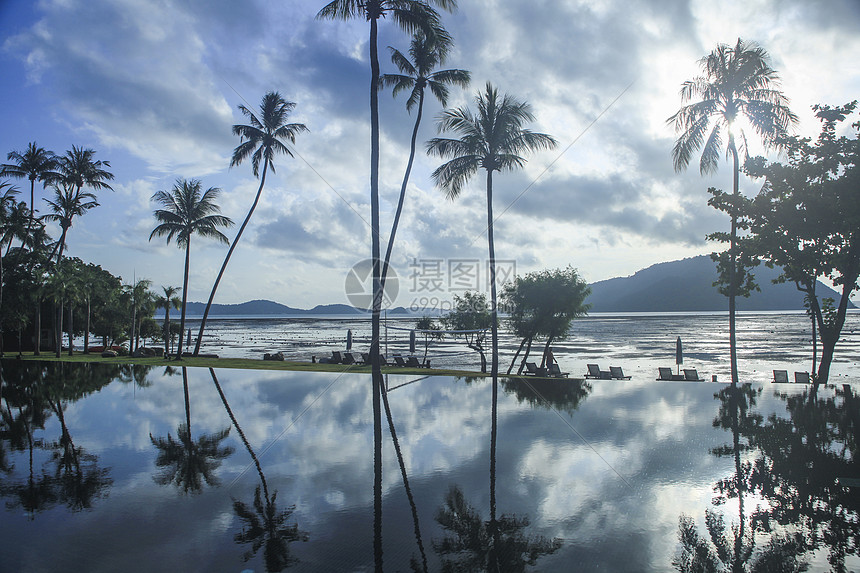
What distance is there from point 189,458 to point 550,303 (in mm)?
27789

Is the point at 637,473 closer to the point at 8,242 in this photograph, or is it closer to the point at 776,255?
the point at 776,255

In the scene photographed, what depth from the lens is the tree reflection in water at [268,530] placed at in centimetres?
466

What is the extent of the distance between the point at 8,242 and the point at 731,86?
4987cm

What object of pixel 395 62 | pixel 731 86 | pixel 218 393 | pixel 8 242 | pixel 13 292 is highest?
pixel 395 62

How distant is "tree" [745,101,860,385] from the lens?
52.5ft

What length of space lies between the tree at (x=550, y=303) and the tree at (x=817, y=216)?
15167 mm

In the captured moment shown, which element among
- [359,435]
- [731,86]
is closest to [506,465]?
[359,435]

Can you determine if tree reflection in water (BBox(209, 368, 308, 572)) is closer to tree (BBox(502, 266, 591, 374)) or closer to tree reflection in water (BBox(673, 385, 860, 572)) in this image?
tree reflection in water (BBox(673, 385, 860, 572))

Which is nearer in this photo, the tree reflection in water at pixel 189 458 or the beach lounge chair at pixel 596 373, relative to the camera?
the tree reflection in water at pixel 189 458

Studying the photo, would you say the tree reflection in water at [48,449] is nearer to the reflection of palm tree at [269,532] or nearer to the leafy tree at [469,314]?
the reflection of palm tree at [269,532]

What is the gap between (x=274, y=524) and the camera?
5.43m

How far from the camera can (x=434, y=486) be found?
6617mm

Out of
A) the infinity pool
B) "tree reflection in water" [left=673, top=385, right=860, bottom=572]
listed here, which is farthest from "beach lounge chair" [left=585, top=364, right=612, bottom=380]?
"tree reflection in water" [left=673, top=385, right=860, bottom=572]

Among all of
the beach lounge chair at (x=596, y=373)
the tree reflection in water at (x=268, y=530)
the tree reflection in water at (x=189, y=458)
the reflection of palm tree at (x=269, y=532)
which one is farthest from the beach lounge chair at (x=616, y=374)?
the reflection of palm tree at (x=269, y=532)
